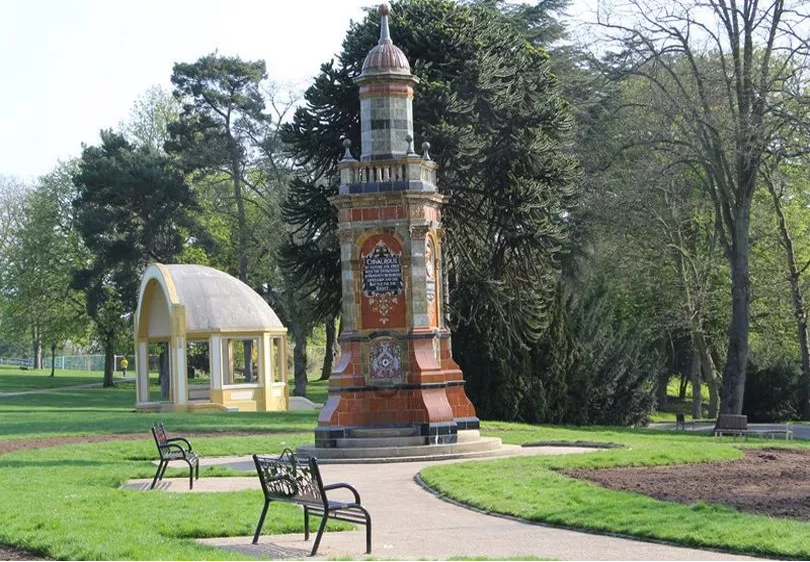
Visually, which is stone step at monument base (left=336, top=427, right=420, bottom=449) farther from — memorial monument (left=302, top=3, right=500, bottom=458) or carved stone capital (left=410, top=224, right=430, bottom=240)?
carved stone capital (left=410, top=224, right=430, bottom=240)

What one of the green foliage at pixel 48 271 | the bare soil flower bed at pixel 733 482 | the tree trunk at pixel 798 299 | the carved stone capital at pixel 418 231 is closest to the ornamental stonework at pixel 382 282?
the carved stone capital at pixel 418 231

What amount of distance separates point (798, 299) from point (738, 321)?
8466mm

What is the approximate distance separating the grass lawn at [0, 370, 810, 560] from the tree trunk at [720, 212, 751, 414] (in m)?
11.4

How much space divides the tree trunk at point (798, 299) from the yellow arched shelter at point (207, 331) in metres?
17.9

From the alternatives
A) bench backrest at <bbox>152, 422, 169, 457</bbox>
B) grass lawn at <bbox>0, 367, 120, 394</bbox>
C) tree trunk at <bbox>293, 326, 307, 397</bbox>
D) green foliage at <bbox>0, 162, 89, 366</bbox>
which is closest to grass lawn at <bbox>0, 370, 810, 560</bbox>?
bench backrest at <bbox>152, 422, 169, 457</bbox>

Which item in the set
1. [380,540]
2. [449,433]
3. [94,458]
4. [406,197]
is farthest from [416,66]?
[380,540]

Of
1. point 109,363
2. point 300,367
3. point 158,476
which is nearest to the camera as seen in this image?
point 158,476

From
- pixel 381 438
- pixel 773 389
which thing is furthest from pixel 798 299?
pixel 381 438

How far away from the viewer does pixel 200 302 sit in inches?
1710

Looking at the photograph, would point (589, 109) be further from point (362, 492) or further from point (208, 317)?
point (362, 492)

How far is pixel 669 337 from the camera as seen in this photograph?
162 ft

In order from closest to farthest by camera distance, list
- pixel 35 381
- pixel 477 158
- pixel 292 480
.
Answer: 1. pixel 292 480
2. pixel 477 158
3. pixel 35 381

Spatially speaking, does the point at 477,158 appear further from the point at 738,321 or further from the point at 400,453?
the point at 400,453

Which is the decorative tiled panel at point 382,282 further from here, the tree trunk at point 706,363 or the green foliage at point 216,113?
the green foliage at point 216,113
